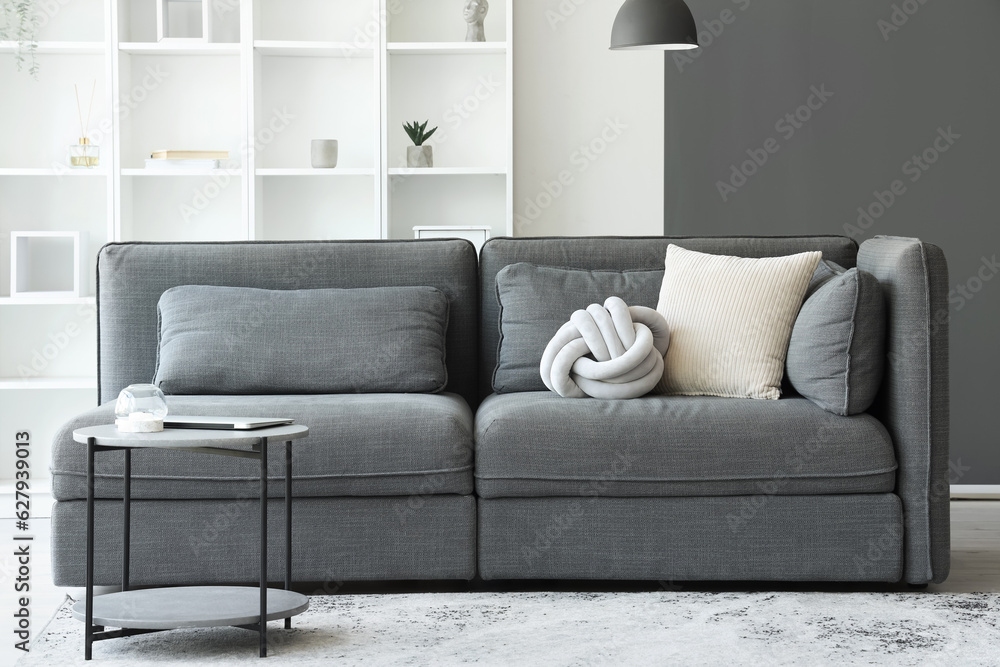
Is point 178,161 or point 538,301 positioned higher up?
point 178,161

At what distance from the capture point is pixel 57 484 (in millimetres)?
2604

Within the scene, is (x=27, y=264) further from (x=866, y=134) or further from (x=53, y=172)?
(x=866, y=134)

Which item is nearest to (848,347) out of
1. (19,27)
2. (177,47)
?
(177,47)

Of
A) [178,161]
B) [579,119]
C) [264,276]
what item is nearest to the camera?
[264,276]

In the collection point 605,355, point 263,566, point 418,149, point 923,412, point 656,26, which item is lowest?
point 263,566

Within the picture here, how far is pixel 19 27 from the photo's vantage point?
13.6 feet

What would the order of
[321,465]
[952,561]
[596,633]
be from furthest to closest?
1. [952,561]
2. [321,465]
3. [596,633]

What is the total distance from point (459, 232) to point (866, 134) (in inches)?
62.8

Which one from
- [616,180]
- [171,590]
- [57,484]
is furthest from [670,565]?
[616,180]

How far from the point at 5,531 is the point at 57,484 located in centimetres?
119

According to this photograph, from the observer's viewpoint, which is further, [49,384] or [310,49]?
[310,49]

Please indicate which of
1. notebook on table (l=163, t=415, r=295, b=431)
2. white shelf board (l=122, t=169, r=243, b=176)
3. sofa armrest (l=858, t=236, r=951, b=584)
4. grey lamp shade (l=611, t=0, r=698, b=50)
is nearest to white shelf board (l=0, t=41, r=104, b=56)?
white shelf board (l=122, t=169, r=243, b=176)

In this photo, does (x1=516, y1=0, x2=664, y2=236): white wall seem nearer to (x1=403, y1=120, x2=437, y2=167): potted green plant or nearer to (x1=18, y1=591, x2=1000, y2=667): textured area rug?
(x1=403, y1=120, x2=437, y2=167): potted green plant

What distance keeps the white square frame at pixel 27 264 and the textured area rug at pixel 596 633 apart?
1771 millimetres
